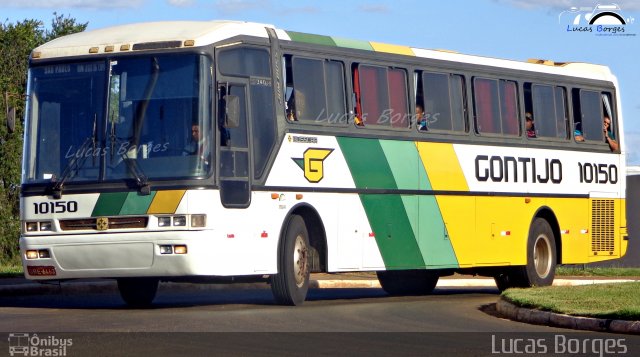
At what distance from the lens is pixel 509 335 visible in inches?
556

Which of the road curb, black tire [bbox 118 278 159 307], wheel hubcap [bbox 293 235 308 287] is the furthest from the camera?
black tire [bbox 118 278 159 307]

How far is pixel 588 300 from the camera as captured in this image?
17.2 metres

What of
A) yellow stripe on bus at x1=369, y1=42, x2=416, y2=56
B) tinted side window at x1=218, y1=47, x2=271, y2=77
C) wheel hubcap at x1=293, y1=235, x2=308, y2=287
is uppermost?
yellow stripe on bus at x1=369, y1=42, x2=416, y2=56

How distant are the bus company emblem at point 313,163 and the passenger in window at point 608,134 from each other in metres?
8.18

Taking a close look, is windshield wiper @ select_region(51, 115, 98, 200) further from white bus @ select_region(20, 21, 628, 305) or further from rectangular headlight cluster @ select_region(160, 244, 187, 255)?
rectangular headlight cluster @ select_region(160, 244, 187, 255)

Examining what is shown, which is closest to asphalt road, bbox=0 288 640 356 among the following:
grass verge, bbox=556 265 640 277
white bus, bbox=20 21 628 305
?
white bus, bbox=20 21 628 305

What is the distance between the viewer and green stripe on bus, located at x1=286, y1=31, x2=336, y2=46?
18672mm

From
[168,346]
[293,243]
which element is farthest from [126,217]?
[168,346]

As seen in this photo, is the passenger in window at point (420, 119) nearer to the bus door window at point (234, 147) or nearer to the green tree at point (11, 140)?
the bus door window at point (234, 147)

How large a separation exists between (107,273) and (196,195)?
1506 millimetres

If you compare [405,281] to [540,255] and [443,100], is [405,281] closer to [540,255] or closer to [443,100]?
[540,255]

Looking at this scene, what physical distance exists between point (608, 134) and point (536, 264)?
129 inches

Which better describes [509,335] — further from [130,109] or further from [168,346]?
[130,109]

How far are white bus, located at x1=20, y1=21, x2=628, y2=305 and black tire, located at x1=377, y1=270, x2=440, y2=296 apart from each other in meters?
0.04
